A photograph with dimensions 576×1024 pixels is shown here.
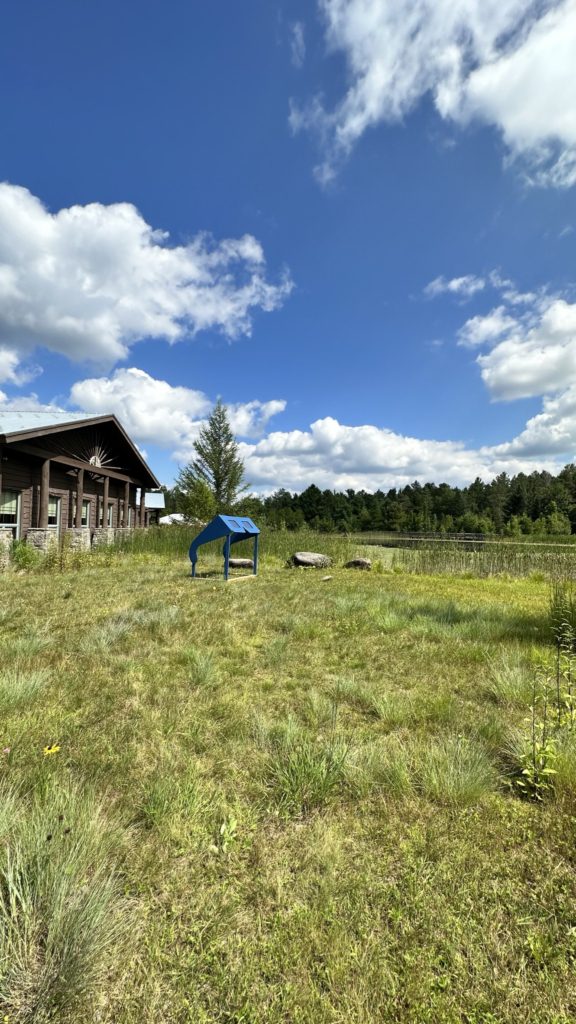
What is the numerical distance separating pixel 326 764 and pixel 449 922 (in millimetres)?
A: 1028

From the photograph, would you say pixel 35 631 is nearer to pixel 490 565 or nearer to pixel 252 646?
pixel 252 646

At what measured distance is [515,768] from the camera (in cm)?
280

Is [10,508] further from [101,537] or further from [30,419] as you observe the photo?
[101,537]

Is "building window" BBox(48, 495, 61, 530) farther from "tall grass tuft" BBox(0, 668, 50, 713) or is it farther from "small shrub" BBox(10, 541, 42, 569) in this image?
"tall grass tuft" BBox(0, 668, 50, 713)

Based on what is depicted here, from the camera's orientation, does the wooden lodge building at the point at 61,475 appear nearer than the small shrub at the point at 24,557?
No

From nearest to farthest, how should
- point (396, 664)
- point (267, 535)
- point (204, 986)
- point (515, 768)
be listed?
point (204, 986) < point (515, 768) < point (396, 664) < point (267, 535)

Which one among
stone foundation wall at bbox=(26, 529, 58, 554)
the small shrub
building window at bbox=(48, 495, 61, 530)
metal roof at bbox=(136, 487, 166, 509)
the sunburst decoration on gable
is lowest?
the small shrub

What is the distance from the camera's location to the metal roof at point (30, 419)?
1188 centimetres

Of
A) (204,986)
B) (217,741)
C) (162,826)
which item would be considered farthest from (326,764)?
(204,986)

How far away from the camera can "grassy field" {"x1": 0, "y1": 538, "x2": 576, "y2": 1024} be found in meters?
1.44

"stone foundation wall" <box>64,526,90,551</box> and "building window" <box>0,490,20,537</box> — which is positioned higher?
"building window" <box>0,490,20,537</box>

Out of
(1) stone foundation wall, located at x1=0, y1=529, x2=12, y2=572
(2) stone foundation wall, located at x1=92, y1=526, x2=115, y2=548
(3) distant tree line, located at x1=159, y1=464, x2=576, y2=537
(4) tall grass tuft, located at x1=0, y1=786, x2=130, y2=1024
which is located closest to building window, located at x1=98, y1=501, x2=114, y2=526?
(2) stone foundation wall, located at x1=92, y1=526, x2=115, y2=548

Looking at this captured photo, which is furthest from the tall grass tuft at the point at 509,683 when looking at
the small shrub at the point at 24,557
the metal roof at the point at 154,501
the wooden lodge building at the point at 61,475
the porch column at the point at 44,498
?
the metal roof at the point at 154,501

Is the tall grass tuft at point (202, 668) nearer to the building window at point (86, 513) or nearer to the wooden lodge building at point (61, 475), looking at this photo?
the wooden lodge building at point (61, 475)
